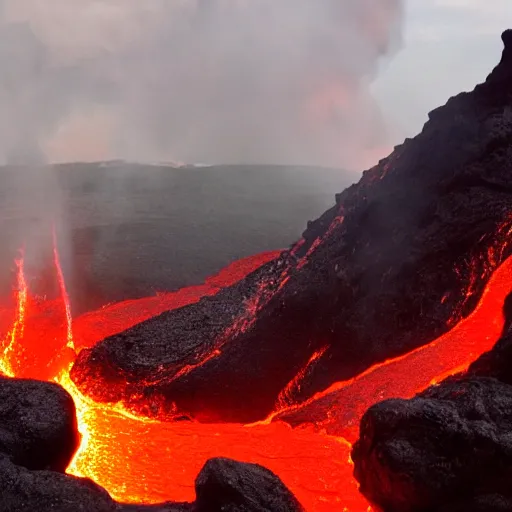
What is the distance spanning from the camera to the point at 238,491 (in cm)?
366

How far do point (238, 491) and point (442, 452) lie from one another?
55.5 inches

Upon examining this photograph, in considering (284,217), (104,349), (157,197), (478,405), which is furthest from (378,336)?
(157,197)

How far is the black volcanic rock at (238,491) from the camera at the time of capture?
3.64m

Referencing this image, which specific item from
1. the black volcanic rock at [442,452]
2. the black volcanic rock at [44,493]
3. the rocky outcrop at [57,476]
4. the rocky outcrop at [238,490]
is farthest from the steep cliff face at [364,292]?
the black volcanic rock at [44,493]

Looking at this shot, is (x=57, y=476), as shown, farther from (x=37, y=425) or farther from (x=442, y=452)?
(x=442, y=452)

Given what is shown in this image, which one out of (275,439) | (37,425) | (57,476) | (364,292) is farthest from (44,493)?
(364,292)

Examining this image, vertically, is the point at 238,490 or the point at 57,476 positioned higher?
the point at 57,476

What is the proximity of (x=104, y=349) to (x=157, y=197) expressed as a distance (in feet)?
31.2

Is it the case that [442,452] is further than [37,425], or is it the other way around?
[37,425]

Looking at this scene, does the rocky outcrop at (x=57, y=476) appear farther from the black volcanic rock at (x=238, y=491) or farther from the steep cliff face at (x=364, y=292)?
the steep cliff face at (x=364, y=292)

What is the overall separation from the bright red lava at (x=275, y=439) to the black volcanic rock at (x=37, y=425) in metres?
0.38

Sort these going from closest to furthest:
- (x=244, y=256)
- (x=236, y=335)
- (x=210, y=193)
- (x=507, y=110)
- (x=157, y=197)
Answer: (x=507, y=110)
(x=236, y=335)
(x=244, y=256)
(x=157, y=197)
(x=210, y=193)

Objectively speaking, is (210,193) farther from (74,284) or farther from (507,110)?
(507,110)

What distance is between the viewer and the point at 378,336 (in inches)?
206
